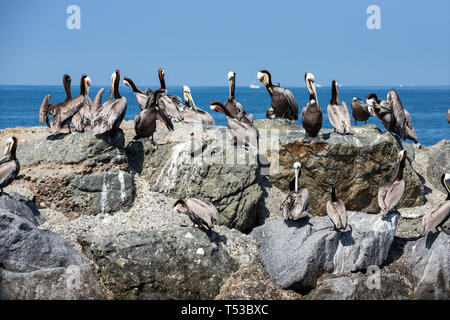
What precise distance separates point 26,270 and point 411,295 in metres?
6.07

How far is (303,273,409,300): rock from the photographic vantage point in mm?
8664

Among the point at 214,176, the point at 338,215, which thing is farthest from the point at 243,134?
the point at 338,215

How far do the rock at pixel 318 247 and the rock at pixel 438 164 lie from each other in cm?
372

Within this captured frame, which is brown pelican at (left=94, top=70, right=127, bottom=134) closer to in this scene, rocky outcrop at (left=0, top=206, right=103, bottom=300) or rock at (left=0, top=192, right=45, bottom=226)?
rock at (left=0, top=192, right=45, bottom=226)

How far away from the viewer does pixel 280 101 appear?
1329 centimetres

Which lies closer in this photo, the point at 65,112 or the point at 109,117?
the point at 109,117

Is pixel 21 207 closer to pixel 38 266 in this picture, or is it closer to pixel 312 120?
pixel 38 266

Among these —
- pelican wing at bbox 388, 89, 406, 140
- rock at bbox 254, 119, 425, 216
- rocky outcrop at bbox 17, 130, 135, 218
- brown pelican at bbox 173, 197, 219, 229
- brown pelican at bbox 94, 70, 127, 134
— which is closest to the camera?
brown pelican at bbox 173, 197, 219, 229

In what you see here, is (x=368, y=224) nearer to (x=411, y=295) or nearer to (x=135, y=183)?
(x=411, y=295)

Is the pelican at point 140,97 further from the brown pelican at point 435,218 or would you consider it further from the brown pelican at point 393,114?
the brown pelican at point 435,218

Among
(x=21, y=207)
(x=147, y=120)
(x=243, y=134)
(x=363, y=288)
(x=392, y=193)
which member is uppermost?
(x=147, y=120)

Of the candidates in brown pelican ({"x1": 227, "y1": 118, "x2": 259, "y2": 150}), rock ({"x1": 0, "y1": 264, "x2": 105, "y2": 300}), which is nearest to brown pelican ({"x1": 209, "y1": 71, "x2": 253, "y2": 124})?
brown pelican ({"x1": 227, "y1": 118, "x2": 259, "y2": 150})

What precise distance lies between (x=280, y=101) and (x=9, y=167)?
6.19m

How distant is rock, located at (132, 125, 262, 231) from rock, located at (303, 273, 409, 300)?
2.39 m
